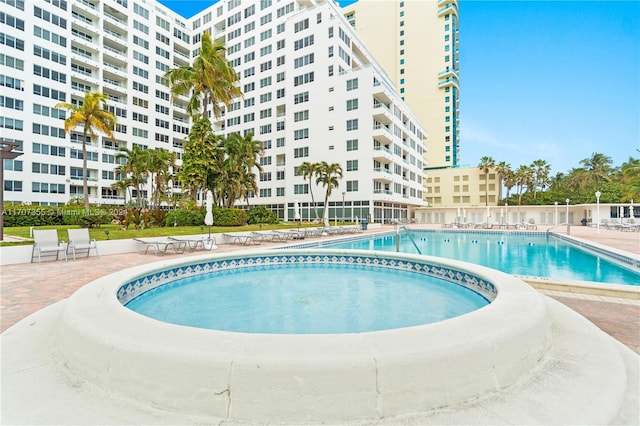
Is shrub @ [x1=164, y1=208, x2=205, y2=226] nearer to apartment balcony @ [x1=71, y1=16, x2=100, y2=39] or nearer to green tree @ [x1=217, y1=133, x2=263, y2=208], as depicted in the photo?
green tree @ [x1=217, y1=133, x2=263, y2=208]

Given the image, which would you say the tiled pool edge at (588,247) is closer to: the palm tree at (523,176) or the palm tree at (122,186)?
the palm tree at (122,186)

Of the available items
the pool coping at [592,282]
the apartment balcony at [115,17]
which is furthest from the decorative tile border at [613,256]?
the apartment balcony at [115,17]

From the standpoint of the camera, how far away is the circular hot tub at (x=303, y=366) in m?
2.25

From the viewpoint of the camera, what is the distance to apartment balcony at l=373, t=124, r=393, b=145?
35.5 m

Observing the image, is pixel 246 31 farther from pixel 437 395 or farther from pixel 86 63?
pixel 437 395

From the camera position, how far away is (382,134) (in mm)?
35594

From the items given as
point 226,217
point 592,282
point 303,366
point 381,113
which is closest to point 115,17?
point 381,113

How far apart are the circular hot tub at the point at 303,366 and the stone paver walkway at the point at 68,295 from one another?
2.26m

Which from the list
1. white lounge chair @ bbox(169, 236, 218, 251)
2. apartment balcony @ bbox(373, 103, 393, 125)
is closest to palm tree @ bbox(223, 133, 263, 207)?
white lounge chair @ bbox(169, 236, 218, 251)

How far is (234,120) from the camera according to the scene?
4997 cm

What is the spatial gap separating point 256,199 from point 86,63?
28.7 m

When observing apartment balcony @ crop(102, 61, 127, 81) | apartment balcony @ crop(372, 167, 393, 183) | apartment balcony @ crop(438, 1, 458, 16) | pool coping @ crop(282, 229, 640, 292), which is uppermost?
apartment balcony @ crop(438, 1, 458, 16)

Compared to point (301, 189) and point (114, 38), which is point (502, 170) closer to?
point (301, 189)

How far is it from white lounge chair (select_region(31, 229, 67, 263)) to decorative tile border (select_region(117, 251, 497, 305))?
5.48 meters
